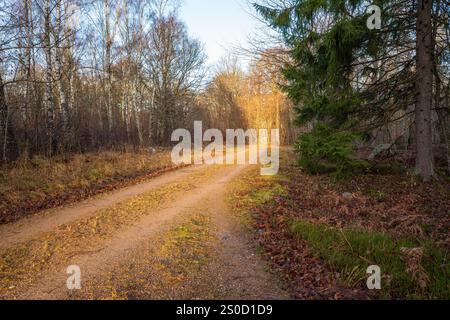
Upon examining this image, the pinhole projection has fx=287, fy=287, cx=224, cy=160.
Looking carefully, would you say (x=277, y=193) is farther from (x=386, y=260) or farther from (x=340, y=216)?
(x=386, y=260)

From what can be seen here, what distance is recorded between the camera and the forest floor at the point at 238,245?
3814 mm

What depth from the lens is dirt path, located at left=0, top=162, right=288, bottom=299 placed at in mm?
3824

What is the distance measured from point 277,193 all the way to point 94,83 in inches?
896

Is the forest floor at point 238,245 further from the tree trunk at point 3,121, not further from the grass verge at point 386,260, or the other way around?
the tree trunk at point 3,121

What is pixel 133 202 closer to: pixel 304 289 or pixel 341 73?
pixel 304 289

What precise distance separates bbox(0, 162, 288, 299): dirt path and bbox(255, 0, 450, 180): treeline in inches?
174

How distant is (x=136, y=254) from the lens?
4855mm

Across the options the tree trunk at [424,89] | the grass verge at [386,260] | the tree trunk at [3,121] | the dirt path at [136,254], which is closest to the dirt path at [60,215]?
the dirt path at [136,254]

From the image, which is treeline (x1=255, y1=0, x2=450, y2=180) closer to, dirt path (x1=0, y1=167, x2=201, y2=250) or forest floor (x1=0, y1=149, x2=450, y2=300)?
forest floor (x1=0, y1=149, x2=450, y2=300)

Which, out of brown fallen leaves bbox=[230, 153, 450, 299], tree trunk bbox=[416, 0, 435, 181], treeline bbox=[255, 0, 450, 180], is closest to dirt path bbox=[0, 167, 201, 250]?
brown fallen leaves bbox=[230, 153, 450, 299]

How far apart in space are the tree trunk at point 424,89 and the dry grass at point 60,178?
9764 mm

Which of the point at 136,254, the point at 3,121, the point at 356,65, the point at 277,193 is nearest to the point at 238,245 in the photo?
the point at 136,254
